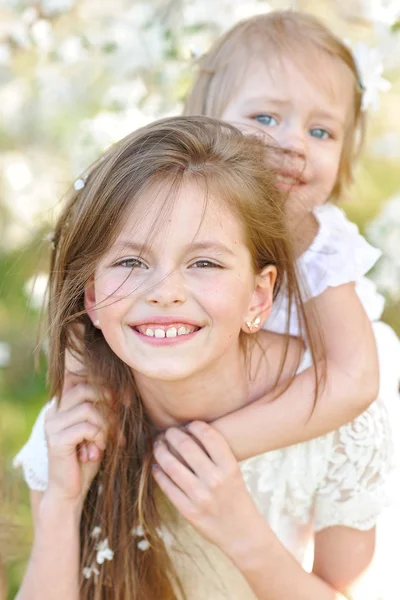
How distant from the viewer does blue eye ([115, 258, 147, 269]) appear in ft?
5.52

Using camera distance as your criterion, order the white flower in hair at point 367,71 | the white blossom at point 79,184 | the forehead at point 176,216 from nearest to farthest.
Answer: the forehead at point 176,216 → the white blossom at point 79,184 → the white flower in hair at point 367,71

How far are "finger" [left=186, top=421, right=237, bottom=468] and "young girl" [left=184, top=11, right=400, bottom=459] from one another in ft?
0.08

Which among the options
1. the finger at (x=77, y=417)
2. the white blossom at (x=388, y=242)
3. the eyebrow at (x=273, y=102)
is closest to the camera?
the finger at (x=77, y=417)

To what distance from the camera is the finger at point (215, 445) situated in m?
1.83

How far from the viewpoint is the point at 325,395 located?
6.21 feet

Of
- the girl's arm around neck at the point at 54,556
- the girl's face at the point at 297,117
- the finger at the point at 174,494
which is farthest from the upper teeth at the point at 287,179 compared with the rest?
the girl's arm around neck at the point at 54,556

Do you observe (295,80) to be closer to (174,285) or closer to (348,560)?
(174,285)

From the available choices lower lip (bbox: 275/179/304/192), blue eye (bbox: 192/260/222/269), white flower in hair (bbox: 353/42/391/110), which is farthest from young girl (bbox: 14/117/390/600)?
white flower in hair (bbox: 353/42/391/110)

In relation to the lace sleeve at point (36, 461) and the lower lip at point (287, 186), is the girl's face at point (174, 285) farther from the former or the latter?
the lace sleeve at point (36, 461)

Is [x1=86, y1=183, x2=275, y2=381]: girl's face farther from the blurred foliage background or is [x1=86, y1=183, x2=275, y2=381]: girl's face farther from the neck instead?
the blurred foliage background

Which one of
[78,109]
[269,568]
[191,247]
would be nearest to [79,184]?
[191,247]

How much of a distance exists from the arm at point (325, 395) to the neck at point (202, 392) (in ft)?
0.19

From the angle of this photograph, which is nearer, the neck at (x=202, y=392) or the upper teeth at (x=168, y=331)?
the upper teeth at (x=168, y=331)

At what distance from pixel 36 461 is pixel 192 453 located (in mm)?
445
